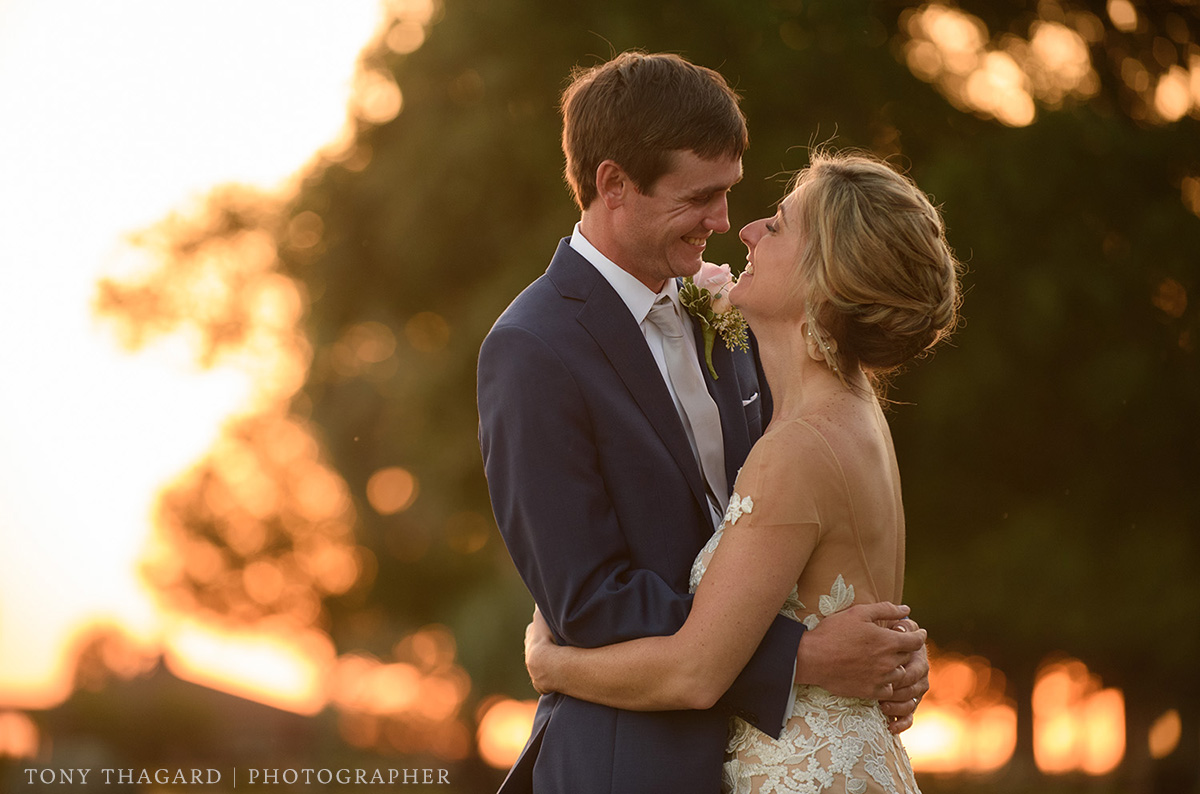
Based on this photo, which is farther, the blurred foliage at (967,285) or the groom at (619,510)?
the blurred foliage at (967,285)

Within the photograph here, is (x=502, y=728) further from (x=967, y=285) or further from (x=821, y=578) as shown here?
(x=821, y=578)

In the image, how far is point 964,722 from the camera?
33.0 feet

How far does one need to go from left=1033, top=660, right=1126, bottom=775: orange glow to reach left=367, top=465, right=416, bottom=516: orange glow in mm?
5763

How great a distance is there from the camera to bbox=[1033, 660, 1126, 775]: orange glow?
985 cm

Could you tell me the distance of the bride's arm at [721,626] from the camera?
2574 mm

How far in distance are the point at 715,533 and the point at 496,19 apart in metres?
7.61

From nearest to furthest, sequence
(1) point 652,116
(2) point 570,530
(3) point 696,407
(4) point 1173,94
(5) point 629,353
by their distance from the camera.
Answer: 1. (2) point 570,530
2. (5) point 629,353
3. (3) point 696,407
4. (1) point 652,116
5. (4) point 1173,94

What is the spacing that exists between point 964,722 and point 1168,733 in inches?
65.6

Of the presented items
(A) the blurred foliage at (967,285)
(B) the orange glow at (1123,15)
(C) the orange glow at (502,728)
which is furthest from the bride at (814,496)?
(B) the orange glow at (1123,15)

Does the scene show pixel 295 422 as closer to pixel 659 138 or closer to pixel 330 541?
pixel 330 541

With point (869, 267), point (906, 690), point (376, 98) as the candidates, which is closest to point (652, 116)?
point (869, 267)

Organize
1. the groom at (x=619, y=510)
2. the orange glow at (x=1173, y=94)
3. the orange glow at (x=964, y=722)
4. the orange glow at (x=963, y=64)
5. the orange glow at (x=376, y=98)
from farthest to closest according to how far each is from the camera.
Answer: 1. the orange glow at (x=376, y=98)
2. the orange glow at (x=964, y=722)
3. the orange glow at (x=1173, y=94)
4. the orange glow at (x=963, y=64)
5. the groom at (x=619, y=510)

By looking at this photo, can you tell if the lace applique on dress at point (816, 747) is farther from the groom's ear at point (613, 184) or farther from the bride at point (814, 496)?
the groom's ear at point (613, 184)

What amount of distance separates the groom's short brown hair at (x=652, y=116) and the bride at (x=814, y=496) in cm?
45
